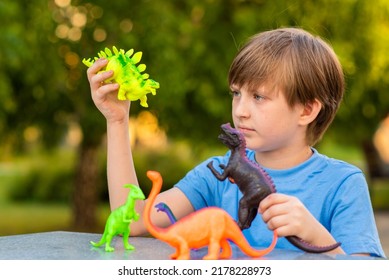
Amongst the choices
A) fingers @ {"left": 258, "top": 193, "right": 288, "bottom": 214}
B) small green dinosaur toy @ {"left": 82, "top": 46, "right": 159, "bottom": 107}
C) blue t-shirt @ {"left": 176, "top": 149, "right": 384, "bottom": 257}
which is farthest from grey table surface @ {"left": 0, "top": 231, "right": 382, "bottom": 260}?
small green dinosaur toy @ {"left": 82, "top": 46, "right": 159, "bottom": 107}

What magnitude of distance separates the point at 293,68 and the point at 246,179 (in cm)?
46

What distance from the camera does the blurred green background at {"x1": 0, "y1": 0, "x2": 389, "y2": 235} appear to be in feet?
31.4

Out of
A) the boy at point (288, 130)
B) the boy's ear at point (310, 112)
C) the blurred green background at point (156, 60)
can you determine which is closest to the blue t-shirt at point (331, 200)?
the boy at point (288, 130)

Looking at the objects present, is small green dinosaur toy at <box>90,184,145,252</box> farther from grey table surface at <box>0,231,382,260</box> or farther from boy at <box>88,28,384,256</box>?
boy at <box>88,28,384,256</box>

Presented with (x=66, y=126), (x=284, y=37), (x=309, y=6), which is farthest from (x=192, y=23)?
(x=284, y=37)

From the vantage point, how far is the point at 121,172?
6.72 ft

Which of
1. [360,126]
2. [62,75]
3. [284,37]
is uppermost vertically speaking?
[284,37]

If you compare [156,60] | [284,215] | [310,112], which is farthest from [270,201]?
[156,60]

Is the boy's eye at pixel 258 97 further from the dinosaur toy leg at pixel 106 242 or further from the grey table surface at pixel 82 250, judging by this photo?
the dinosaur toy leg at pixel 106 242

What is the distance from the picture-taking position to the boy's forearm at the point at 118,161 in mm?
2012

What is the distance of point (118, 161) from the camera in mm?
2037

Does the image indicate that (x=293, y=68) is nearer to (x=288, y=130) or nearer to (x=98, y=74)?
(x=288, y=130)
